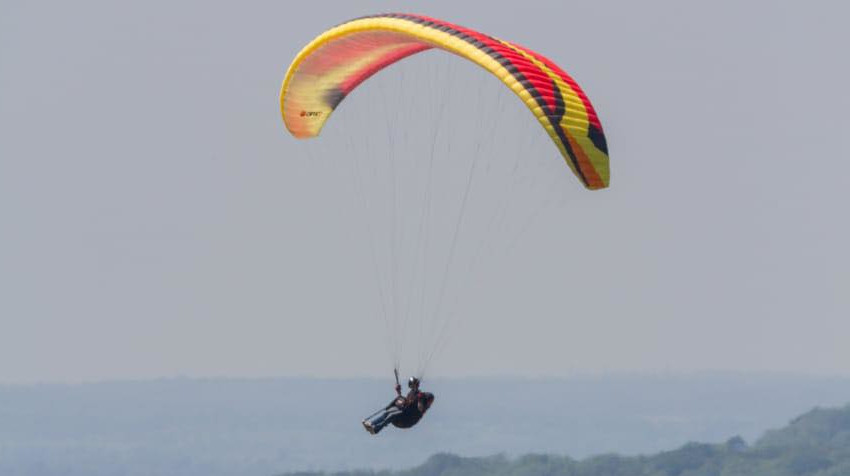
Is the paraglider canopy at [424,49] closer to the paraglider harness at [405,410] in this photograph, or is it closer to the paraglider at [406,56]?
the paraglider at [406,56]

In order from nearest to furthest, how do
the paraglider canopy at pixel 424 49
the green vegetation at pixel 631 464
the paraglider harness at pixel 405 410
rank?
1. the paraglider canopy at pixel 424 49
2. the paraglider harness at pixel 405 410
3. the green vegetation at pixel 631 464

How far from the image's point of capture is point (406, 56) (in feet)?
177

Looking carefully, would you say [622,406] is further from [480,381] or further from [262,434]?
[262,434]

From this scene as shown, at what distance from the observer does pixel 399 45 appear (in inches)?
2069

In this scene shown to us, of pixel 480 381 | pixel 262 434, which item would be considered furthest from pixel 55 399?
pixel 480 381

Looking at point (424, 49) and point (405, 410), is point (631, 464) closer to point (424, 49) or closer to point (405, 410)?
point (424, 49)

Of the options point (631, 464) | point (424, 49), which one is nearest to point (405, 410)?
point (424, 49)

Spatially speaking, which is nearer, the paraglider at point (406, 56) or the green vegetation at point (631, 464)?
the paraglider at point (406, 56)

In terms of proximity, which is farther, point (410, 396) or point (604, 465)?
point (604, 465)

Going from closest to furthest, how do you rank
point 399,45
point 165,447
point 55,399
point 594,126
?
point 594,126, point 399,45, point 165,447, point 55,399

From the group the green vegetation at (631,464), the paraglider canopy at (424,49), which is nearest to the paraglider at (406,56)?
the paraglider canopy at (424,49)

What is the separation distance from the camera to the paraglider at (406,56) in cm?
4609

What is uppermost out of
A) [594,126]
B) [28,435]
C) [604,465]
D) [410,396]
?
[594,126]

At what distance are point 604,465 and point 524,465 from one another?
30.6ft
